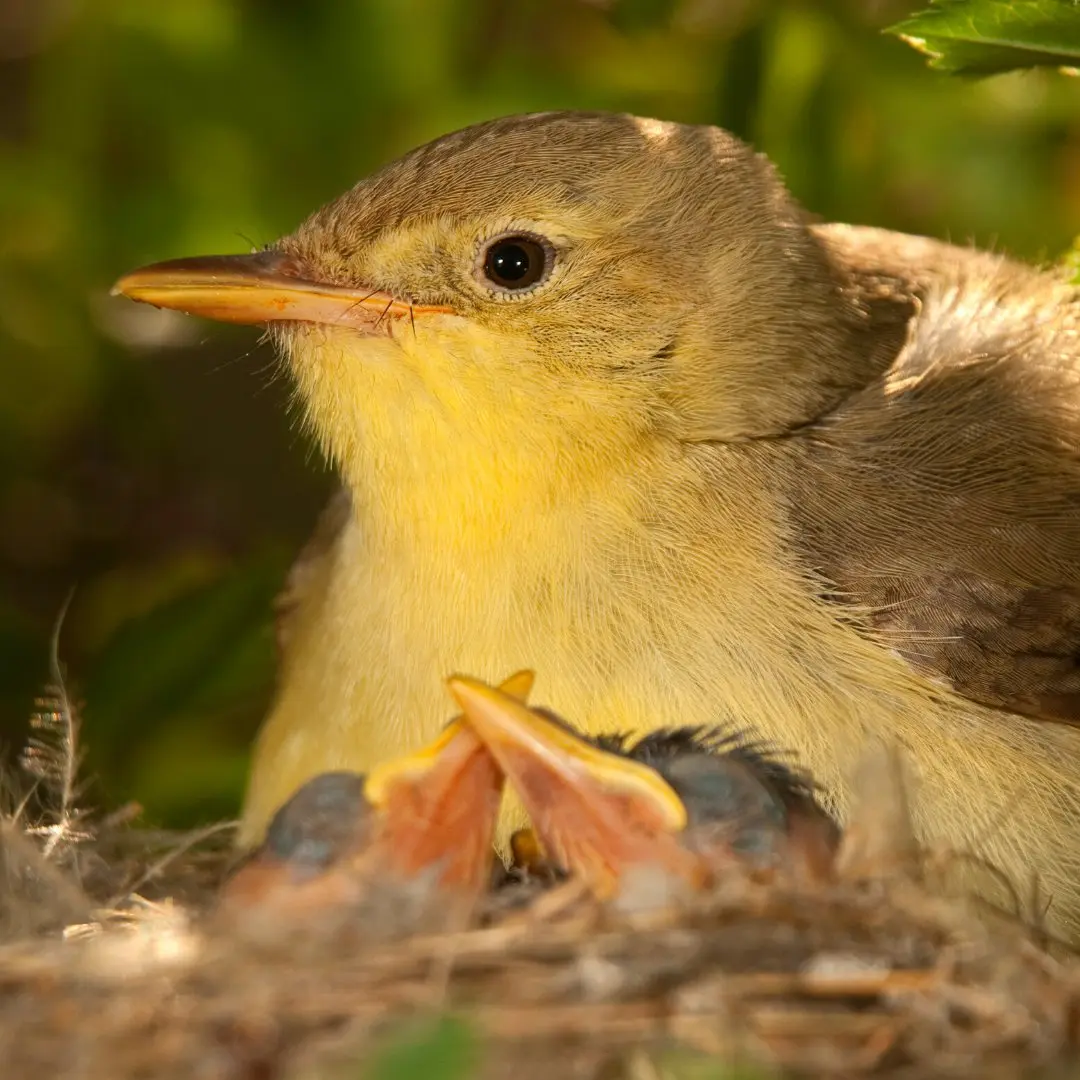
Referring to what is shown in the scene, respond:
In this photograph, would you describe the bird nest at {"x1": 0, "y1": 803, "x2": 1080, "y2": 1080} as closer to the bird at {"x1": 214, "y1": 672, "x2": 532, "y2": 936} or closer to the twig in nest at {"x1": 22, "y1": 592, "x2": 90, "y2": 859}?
the bird at {"x1": 214, "y1": 672, "x2": 532, "y2": 936}

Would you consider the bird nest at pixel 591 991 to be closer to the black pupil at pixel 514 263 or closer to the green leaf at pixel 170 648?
the black pupil at pixel 514 263

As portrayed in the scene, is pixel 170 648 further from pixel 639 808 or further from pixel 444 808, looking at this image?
pixel 639 808

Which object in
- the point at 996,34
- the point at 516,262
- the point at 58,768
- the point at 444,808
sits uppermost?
the point at 996,34

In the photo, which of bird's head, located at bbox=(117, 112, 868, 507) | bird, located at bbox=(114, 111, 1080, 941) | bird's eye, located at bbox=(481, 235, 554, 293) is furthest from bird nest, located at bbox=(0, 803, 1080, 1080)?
bird's eye, located at bbox=(481, 235, 554, 293)

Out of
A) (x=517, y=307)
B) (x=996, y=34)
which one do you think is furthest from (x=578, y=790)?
(x=996, y=34)

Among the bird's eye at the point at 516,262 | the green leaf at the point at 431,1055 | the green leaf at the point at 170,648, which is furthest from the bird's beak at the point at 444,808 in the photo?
the green leaf at the point at 170,648
